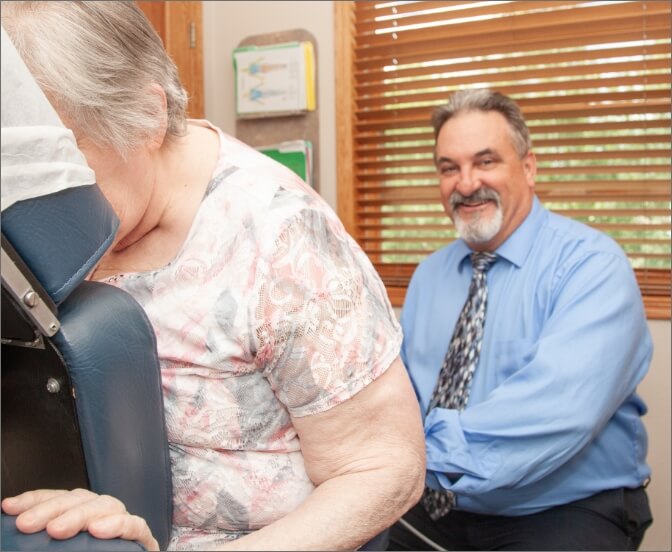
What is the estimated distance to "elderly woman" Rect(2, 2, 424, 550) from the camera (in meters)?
0.86

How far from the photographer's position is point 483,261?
2199 millimetres

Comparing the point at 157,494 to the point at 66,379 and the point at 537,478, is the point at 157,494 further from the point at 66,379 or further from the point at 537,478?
the point at 537,478

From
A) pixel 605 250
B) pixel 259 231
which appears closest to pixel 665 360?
pixel 605 250

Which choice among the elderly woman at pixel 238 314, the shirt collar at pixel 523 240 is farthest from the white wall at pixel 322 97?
the elderly woman at pixel 238 314

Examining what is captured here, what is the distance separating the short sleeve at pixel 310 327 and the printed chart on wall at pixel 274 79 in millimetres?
2028

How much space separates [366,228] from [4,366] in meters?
2.16

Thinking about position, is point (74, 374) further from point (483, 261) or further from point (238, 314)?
point (483, 261)

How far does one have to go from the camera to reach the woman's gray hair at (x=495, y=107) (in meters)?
2.28

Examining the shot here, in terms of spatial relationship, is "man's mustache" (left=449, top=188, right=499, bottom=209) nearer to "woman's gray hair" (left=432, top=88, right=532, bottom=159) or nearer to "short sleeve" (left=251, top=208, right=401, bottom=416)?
"woman's gray hair" (left=432, top=88, right=532, bottom=159)

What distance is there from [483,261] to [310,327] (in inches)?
54.5

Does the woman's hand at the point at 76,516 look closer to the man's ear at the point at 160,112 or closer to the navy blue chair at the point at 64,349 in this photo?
the navy blue chair at the point at 64,349

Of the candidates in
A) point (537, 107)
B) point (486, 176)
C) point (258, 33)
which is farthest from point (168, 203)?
point (258, 33)

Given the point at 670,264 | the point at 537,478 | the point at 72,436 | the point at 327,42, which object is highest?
the point at 327,42

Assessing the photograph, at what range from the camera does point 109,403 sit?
2.64 feet
